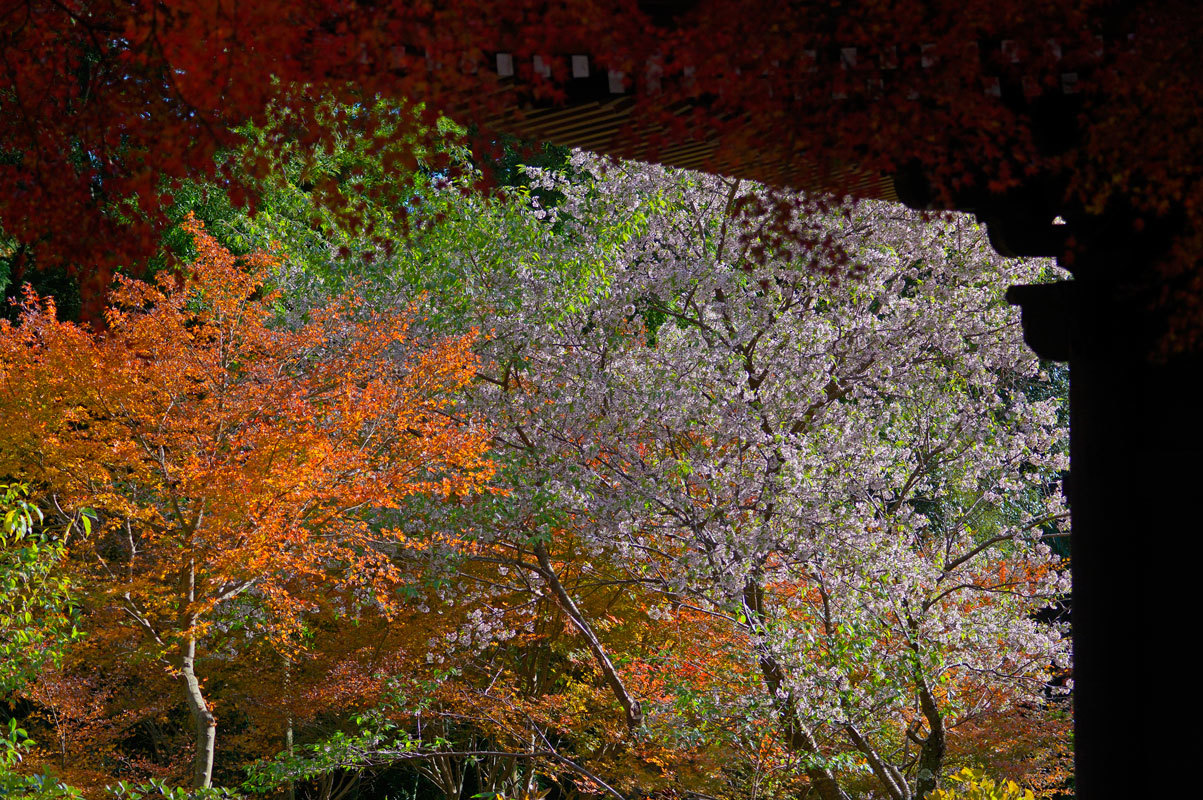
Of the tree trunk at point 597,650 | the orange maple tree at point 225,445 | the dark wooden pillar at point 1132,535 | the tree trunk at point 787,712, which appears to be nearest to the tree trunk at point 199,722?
the orange maple tree at point 225,445

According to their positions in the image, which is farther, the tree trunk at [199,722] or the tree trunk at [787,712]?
the tree trunk at [199,722]

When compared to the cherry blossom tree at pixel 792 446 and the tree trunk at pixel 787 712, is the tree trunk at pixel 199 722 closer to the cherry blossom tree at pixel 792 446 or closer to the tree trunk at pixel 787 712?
the cherry blossom tree at pixel 792 446

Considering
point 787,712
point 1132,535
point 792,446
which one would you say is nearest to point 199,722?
point 787,712

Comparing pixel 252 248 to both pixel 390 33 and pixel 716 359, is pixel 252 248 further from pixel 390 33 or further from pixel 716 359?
pixel 390 33

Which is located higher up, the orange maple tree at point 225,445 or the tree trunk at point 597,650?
the orange maple tree at point 225,445

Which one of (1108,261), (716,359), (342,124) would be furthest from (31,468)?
(1108,261)

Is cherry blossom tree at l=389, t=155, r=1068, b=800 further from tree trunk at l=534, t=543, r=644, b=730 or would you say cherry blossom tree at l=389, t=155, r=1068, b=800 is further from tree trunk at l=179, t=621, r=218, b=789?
tree trunk at l=179, t=621, r=218, b=789

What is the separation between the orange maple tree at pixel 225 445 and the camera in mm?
6863

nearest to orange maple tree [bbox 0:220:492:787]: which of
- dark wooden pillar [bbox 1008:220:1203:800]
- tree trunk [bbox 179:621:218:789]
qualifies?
tree trunk [bbox 179:621:218:789]

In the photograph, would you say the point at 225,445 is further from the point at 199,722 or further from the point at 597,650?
the point at 597,650

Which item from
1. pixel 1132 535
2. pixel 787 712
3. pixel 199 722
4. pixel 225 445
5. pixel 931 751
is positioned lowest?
pixel 931 751

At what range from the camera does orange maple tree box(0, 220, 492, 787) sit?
22.5 feet

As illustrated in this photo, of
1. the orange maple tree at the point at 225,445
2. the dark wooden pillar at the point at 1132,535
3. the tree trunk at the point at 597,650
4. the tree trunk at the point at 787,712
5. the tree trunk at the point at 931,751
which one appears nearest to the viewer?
the dark wooden pillar at the point at 1132,535

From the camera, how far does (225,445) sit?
7559 mm
